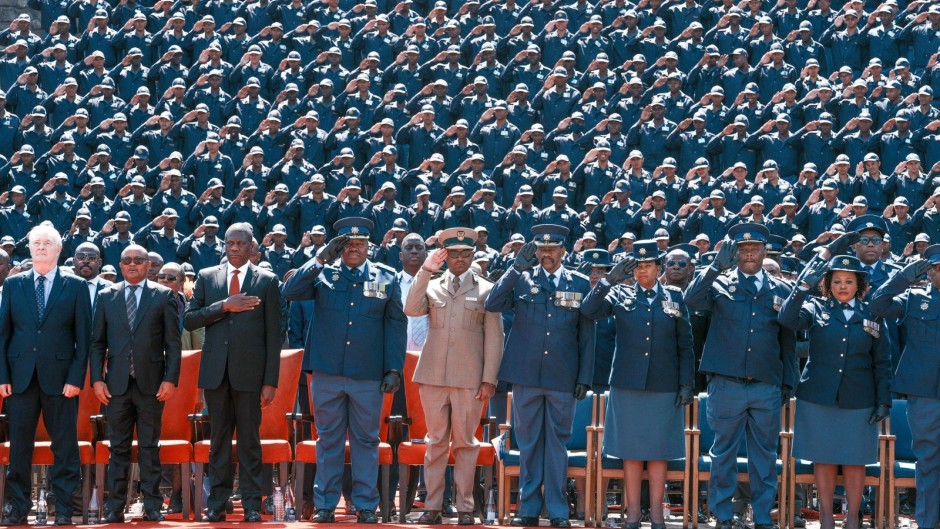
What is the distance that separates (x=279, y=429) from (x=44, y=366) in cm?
137

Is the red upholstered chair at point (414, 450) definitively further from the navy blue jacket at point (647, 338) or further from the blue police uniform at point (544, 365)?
the navy blue jacket at point (647, 338)

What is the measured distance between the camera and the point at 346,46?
16547 mm

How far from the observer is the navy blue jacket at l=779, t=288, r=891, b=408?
24.6ft

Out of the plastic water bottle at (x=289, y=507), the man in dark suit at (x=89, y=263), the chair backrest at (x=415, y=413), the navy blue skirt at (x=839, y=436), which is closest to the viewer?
the navy blue skirt at (x=839, y=436)

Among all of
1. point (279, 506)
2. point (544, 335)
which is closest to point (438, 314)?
point (544, 335)

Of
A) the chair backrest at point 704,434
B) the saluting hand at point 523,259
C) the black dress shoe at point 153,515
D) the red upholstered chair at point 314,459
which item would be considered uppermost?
the saluting hand at point 523,259

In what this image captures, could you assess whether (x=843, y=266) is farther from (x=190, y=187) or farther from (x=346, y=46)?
(x=346, y=46)

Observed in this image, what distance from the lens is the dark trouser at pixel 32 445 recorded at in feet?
24.8

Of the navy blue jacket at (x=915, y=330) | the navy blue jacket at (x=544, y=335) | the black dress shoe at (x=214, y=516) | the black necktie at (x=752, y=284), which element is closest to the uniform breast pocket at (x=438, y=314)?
the navy blue jacket at (x=544, y=335)

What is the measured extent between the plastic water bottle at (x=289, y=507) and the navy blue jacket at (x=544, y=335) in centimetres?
137

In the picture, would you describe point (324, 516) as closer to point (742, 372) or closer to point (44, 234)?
point (44, 234)

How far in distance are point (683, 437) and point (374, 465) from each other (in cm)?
168

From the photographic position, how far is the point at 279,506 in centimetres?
809

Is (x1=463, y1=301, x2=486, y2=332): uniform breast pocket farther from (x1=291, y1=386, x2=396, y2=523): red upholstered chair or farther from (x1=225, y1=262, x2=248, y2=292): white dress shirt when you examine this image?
→ (x1=225, y1=262, x2=248, y2=292): white dress shirt
